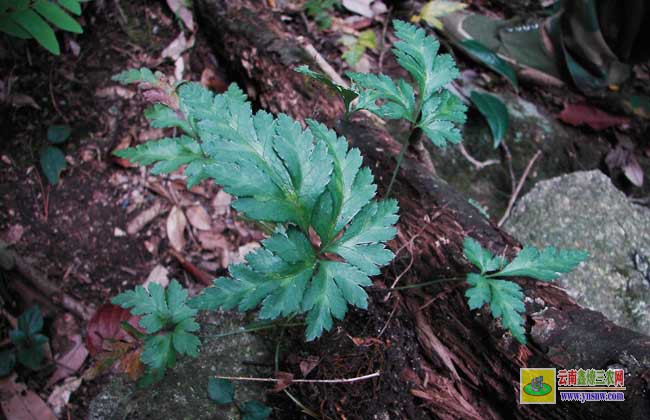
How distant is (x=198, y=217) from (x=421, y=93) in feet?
4.23

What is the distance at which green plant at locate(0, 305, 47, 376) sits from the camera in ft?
5.85

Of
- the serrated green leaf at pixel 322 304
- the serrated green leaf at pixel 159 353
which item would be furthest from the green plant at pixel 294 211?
the serrated green leaf at pixel 159 353

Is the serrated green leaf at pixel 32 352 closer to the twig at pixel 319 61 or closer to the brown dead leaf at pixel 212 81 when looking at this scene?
the brown dead leaf at pixel 212 81

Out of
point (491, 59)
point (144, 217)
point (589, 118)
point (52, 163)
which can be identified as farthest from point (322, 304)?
point (589, 118)

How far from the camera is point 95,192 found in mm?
2201

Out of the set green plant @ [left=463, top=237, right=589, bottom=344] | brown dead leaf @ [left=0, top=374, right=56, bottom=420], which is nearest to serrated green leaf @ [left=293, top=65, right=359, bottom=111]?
green plant @ [left=463, top=237, right=589, bottom=344]

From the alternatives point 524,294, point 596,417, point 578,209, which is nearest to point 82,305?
point 524,294

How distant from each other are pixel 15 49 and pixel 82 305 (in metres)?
1.24

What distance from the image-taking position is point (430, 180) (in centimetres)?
166

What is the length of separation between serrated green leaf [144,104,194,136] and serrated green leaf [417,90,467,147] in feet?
2.32

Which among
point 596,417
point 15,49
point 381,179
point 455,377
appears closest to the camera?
point 596,417

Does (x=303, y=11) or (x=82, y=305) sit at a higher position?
(x=303, y=11)

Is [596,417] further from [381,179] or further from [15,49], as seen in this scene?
[15,49]

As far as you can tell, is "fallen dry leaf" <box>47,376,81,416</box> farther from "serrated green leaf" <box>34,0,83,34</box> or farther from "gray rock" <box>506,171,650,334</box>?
"gray rock" <box>506,171,650,334</box>
